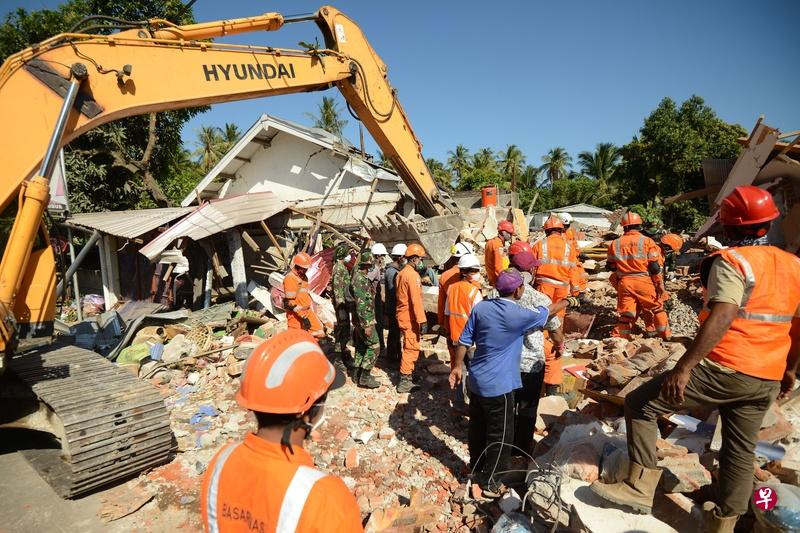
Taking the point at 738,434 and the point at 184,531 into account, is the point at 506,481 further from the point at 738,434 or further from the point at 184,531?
the point at 184,531

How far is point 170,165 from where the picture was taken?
59.9ft

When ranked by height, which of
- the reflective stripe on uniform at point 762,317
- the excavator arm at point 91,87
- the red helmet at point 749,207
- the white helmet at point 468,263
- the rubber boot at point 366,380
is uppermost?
the excavator arm at point 91,87

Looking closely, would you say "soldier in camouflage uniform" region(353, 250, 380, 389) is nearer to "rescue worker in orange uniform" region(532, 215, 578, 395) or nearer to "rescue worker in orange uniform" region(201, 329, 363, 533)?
"rescue worker in orange uniform" region(532, 215, 578, 395)

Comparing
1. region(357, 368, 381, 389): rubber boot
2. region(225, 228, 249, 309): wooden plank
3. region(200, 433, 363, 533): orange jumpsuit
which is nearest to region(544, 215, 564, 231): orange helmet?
region(357, 368, 381, 389): rubber boot

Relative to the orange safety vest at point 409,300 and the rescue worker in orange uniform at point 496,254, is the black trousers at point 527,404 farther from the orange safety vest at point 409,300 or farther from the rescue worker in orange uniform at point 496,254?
the rescue worker in orange uniform at point 496,254

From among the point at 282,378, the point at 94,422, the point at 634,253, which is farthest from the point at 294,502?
the point at 634,253

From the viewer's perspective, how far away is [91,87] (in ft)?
13.5

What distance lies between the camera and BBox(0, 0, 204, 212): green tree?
1480 cm

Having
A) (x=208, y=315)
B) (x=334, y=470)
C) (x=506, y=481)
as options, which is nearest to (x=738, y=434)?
(x=506, y=481)

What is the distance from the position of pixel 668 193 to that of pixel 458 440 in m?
23.4

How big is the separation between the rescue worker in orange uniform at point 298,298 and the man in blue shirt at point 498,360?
3067 mm

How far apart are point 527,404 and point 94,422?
3.80 meters

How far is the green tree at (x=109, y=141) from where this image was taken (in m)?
14.8

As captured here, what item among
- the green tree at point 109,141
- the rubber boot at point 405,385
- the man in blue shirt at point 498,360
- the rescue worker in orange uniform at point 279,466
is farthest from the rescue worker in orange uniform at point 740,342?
the green tree at point 109,141
